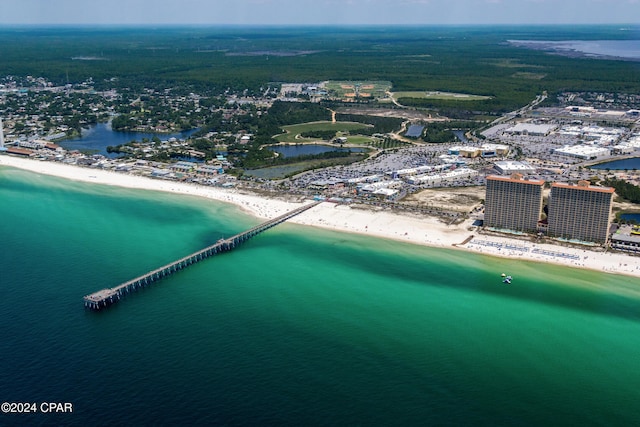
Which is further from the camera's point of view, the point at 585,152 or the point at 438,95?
the point at 438,95

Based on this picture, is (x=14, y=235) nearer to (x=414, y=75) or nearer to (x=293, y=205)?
(x=293, y=205)

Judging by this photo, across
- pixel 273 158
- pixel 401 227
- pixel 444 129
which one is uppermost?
pixel 444 129

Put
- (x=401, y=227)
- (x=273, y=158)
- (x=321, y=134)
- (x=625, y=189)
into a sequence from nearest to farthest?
(x=401, y=227) → (x=625, y=189) → (x=273, y=158) → (x=321, y=134)

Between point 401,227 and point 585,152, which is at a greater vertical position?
point 585,152

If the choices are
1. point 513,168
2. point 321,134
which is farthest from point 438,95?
point 513,168

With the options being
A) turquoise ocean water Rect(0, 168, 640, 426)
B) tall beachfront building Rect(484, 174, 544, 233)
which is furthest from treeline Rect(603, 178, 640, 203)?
turquoise ocean water Rect(0, 168, 640, 426)

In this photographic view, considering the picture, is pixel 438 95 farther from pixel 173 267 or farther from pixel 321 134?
pixel 173 267
